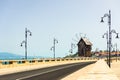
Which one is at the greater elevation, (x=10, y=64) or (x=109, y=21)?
(x=109, y=21)

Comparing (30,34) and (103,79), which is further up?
(30,34)

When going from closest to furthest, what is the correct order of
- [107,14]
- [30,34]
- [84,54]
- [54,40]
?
[107,14]
[30,34]
[54,40]
[84,54]

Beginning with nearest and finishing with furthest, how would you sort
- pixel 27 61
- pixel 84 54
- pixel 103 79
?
pixel 103 79 → pixel 27 61 → pixel 84 54

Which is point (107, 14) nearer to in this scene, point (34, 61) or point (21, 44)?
point (34, 61)

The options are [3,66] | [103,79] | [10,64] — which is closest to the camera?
[103,79]

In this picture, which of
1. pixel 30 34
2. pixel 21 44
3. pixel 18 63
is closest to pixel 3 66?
pixel 18 63

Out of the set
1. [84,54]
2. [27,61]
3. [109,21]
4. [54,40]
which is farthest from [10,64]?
[84,54]

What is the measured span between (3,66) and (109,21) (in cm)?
1535

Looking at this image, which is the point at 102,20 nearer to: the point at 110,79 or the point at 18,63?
the point at 18,63

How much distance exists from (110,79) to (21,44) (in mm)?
45059

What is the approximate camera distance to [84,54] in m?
194

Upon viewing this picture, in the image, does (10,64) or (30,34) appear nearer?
(10,64)

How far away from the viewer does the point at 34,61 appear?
56.3 meters

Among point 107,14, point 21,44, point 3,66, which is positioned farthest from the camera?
point 21,44
